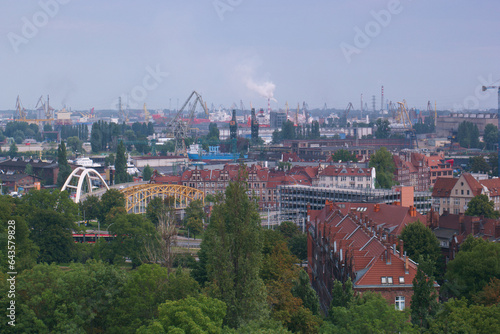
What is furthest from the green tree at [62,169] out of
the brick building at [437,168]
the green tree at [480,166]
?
the green tree at [480,166]

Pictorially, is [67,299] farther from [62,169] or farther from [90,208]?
[62,169]

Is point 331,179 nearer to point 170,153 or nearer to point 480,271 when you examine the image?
point 480,271

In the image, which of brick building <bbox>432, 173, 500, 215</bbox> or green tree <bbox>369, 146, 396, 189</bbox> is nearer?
brick building <bbox>432, 173, 500, 215</bbox>

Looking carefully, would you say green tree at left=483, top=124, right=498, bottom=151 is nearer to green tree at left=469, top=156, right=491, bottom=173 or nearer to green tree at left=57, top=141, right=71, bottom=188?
green tree at left=469, top=156, right=491, bottom=173

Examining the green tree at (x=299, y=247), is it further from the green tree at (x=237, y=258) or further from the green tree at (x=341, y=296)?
the green tree at (x=237, y=258)

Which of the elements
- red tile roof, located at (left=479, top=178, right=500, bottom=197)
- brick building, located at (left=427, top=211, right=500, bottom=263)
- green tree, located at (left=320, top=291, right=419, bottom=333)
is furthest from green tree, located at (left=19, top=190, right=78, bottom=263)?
red tile roof, located at (left=479, top=178, right=500, bottom=197)

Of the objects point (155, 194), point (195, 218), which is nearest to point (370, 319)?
point (195, 218)
